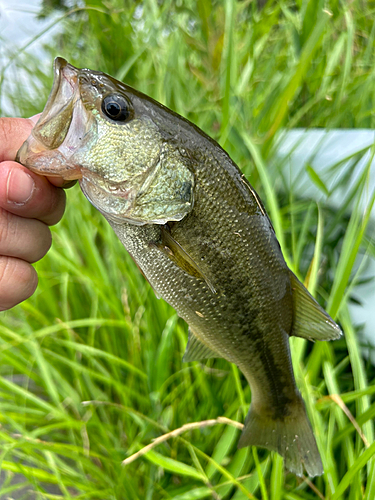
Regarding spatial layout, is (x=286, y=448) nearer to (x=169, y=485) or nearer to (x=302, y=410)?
(x=302, y=410)

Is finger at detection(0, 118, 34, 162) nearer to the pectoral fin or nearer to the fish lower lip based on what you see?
the fish lower lip

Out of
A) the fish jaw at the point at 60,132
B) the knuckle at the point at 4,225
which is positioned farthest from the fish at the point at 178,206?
the knuckle at the point at 4,225

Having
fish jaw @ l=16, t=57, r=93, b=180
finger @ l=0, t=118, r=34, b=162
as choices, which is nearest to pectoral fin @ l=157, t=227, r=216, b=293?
fish jaw @ l=16, t=57, r=93, b=180

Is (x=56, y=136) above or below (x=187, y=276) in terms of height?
above

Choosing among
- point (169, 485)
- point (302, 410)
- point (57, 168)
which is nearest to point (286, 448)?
point (302, 410)

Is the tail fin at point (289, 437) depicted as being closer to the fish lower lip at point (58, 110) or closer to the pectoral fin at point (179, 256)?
the pectoral fin at point (179, 256)

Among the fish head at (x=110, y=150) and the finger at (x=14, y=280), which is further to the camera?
the finger at (x=14, y=280)
